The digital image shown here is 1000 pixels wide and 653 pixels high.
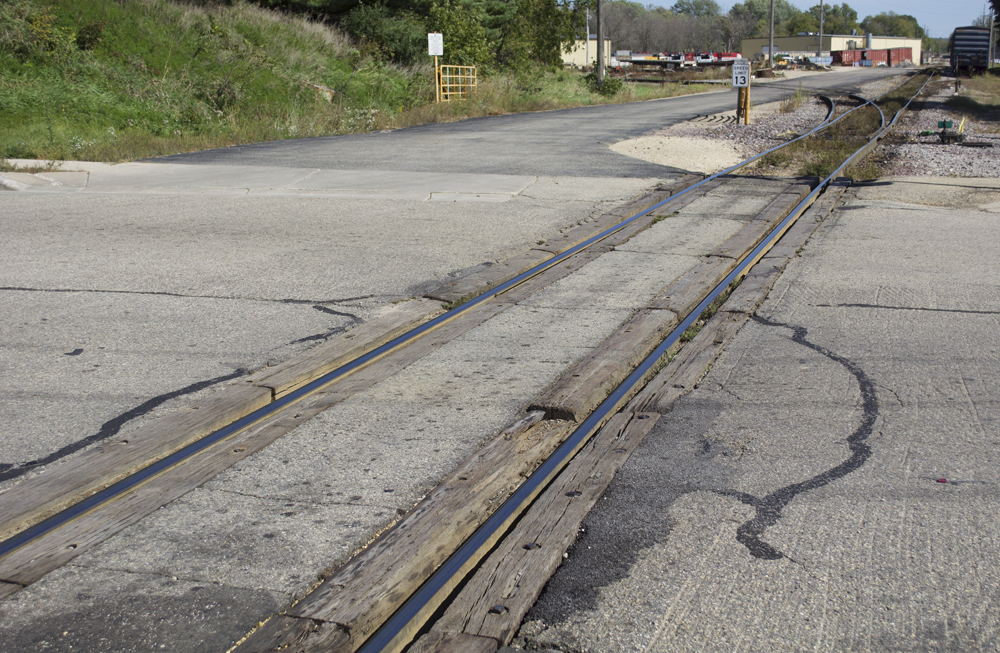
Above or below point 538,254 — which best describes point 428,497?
below

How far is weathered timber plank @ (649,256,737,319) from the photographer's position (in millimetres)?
6583

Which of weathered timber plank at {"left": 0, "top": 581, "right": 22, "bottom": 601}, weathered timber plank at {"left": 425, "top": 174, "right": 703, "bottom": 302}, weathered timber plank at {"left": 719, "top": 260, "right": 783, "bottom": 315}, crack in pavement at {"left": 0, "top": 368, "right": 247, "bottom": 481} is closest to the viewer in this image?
weathered timber plank at {"left": 0, "top": 581, "right": 22, "bottom": 601}

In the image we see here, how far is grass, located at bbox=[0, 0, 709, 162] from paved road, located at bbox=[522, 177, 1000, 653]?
14093 millimetres

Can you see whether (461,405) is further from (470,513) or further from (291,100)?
(291,100)

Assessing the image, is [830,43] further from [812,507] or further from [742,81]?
[812,507]

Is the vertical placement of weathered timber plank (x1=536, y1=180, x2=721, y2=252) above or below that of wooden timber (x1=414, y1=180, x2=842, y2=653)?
above

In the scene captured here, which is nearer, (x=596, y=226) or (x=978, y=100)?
(x=596, y=226)

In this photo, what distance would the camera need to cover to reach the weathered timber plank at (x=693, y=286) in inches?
259

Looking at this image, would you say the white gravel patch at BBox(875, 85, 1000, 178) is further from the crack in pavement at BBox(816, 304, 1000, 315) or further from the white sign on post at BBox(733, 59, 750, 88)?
the crack in pavement at BBox(816, 304, 1000, 315)

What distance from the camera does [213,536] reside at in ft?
11.1

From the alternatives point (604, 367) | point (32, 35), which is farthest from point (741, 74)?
point (604, 367)

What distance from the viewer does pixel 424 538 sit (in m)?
3.29

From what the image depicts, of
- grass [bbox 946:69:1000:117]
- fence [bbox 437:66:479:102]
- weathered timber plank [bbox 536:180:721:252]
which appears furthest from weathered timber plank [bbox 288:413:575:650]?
grass [bbox 946:69:1000:117]

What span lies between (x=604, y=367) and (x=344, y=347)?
1.66m
